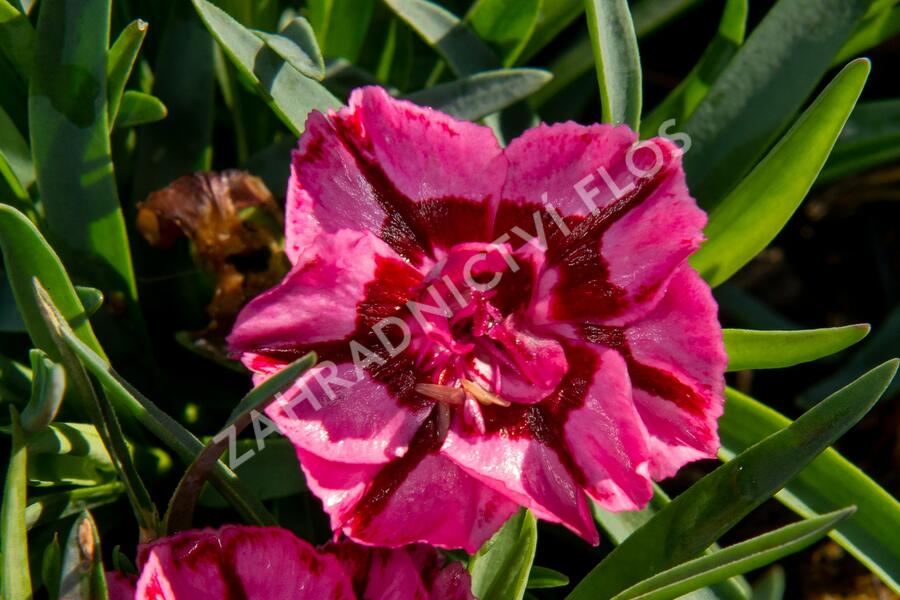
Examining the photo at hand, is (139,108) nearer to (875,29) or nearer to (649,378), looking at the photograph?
(649,378)

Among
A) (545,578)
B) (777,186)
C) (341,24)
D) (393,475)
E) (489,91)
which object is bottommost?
(545,578)

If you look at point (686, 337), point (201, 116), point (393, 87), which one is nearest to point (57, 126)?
point (201, 116)

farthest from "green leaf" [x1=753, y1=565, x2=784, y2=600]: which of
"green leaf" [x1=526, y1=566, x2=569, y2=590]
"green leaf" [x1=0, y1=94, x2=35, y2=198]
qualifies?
"green leaf" [x1=0, y1=94, x2=35, y2=198]

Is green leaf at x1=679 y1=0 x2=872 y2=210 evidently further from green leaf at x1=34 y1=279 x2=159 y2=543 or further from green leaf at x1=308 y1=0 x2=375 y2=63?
green leaf at x1=34 y1=279 x2=159 y2=543

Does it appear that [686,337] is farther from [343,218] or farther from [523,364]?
[343,218]

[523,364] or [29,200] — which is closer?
[523,364]

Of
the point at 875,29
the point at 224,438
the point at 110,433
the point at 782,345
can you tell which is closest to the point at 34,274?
the point at 110,433

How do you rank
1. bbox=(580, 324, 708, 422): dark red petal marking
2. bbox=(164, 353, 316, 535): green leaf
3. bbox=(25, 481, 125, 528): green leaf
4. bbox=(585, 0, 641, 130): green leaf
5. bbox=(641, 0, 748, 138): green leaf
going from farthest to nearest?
1. bbox=(641, 0, 748, 138): green leaf
2. bbox=(585, 0, 641, 130): green leaf
3. bbox=(25, 481, 125, 528): green leaf
4. bbox=(580, 324, 708, 422): dark red petal marking
5. bbox=(164, 353, 316, 535): green leaf
